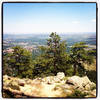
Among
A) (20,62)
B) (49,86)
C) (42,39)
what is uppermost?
(42,39)

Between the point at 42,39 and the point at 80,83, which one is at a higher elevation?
the point at 42,39

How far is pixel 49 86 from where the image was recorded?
2979 mm

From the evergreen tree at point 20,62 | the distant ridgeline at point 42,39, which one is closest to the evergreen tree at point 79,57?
the distant ridgeline at point 42,39

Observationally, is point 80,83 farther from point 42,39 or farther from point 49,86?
point 42,39

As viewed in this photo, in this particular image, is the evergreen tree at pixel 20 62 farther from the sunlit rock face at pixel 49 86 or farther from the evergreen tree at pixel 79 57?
the evergreen tree at pixel 79 57

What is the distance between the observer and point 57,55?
3.08 meters

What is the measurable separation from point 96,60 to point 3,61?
58.9 inches

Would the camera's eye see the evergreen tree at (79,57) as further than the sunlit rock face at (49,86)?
Yes

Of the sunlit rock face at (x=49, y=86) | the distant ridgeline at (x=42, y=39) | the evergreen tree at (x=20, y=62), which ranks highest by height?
the distant ridgeline at (x=42, y=39)

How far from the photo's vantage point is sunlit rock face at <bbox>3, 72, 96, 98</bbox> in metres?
2.91

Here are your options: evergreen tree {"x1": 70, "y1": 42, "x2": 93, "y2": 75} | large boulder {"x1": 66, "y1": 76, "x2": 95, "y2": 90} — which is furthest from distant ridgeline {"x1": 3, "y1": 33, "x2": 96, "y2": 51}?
large boulder {"x1": 66, "y1": 76, "x2": 95, "y2": 90}

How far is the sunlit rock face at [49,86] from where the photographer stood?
114 inches

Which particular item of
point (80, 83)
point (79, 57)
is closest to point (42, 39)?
point (79, 57)

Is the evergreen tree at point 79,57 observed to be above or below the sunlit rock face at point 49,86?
above
